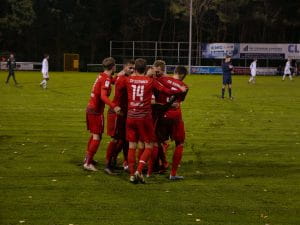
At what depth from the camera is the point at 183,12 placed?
237 feet

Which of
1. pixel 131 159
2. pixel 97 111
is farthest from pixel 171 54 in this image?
pixel 131 159

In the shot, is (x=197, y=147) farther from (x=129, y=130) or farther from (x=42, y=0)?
(x=42, y=0)

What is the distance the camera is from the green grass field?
901 centimetres

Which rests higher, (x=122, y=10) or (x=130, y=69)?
(x=122, y=10)

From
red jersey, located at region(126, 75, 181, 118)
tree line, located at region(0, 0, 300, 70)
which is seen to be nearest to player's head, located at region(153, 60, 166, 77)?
red jersey, located at region(126, 75, 181, 118)

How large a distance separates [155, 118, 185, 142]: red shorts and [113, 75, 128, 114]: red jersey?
0.68 metres

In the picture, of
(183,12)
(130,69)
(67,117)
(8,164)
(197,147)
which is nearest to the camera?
(130,69)

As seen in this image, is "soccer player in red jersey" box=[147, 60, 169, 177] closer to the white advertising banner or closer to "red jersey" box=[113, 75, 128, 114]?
"red jersey" box=[113, 75, 128, 114]

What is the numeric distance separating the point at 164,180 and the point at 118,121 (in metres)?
1.40

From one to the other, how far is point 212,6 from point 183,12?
333cm

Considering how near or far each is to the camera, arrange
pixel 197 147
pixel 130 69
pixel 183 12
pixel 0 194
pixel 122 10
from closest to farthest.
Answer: pixel 0 194, pixel 130 69, pixel 197 147, pixel 183 12, pixel 122 10

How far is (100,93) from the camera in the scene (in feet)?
39.9

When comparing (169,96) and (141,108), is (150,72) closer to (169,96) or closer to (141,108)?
(169,96)

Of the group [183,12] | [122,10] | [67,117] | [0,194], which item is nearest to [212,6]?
[183,12]
